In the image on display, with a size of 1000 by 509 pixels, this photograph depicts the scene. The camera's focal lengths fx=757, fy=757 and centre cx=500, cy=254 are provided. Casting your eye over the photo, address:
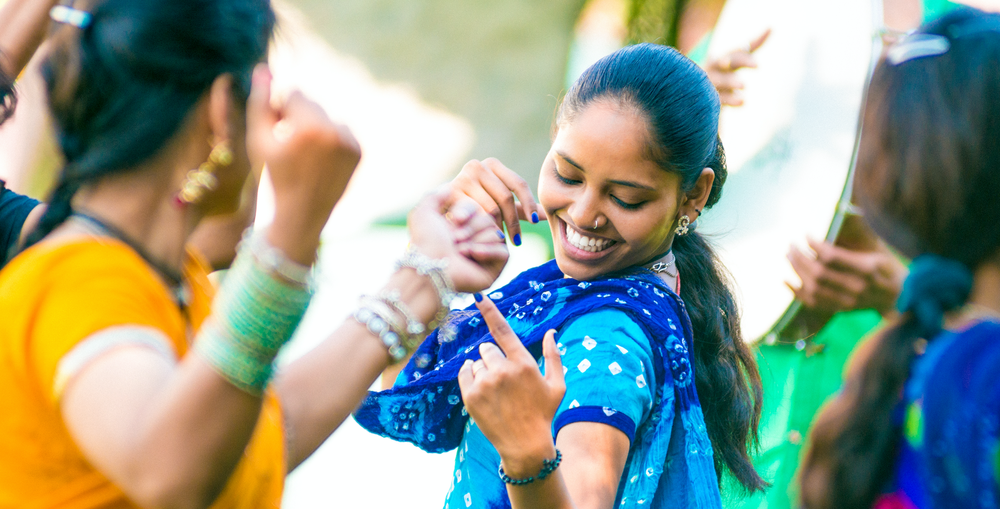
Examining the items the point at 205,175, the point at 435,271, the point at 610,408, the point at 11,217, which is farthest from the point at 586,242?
the point at 11,217

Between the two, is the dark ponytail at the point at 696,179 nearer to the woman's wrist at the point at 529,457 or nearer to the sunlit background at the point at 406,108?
the woman's wrist at the point at 529,457

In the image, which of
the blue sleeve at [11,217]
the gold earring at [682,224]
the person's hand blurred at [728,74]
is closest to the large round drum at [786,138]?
the person's hand blurred at [728,74]

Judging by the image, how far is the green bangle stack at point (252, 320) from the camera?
27.1 inches

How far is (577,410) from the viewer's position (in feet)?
3.70

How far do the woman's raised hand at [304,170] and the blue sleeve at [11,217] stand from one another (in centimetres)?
89

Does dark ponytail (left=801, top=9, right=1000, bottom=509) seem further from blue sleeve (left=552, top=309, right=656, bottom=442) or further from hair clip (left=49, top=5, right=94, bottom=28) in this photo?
hair clip (left=49, top=5, right=94, bottom=28)

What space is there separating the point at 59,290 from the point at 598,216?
844 millimetres

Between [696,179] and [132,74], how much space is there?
962 mm

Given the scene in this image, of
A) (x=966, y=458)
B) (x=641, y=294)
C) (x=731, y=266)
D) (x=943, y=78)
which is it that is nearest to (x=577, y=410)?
(x=641, y=294)

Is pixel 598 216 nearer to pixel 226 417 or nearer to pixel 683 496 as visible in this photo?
pixel 683 496

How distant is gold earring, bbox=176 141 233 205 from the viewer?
33.8 inches

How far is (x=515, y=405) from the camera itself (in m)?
1.00

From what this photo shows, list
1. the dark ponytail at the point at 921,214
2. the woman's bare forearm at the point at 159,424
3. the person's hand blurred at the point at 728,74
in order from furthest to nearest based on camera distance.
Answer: the person's hand blurred at the point at 728,74, the dark ponytail at the point at 921,214, the woman's bare forearm at the point at 159,424

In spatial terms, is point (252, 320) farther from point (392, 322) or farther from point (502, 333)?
point (502, 333)
